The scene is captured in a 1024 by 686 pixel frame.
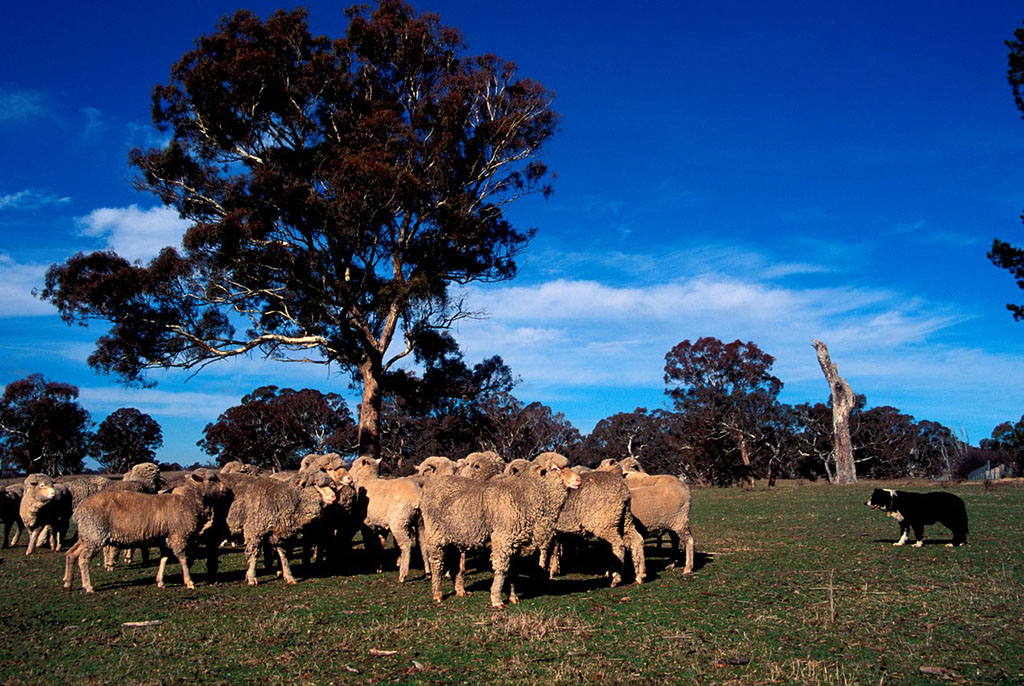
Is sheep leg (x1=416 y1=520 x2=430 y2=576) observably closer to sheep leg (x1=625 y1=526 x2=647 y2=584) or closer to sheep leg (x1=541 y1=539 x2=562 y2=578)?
sheep leg (x1=541 y1=539 x2=562 y2=578)

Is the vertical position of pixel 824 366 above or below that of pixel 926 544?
above

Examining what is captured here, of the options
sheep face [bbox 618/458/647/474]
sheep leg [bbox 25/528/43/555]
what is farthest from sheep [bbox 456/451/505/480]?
sheep leg [bbox 25/528/43/555]

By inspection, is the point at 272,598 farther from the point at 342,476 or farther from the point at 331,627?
the point at 342,476

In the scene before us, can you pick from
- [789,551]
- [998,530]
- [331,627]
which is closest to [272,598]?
[331,627]

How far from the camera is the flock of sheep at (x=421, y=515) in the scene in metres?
8.58

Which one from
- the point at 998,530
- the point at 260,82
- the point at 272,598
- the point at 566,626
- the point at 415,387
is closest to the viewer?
the point at 566,626

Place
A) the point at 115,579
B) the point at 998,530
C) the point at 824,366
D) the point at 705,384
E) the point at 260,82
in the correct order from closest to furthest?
the point at 115,579 < the point at 998,530 < the point at 260,82 < the point at 824,366 < the point at 705,384

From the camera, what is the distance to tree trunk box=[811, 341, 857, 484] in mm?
43094

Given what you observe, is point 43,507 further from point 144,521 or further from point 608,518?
point 608,518

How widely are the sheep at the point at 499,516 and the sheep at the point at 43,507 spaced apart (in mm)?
9077

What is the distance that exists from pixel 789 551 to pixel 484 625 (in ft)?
25.4

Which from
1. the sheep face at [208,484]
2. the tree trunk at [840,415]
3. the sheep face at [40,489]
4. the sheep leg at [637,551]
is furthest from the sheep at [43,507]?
the tree trunk at [840,415]

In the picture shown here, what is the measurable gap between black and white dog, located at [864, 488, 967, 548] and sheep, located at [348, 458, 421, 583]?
29.3 feet

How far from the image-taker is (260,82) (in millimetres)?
28844
